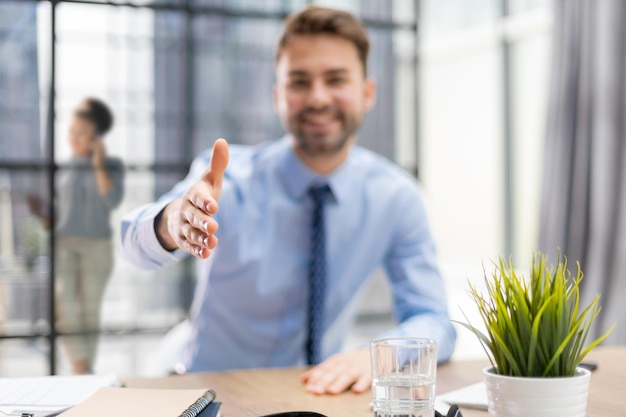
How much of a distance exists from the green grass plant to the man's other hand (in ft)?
1.28

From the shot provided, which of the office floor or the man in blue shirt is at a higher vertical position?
the man in blue shirt

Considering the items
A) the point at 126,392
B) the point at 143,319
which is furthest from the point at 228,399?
the point at 143,319

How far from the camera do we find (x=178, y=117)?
2896mm

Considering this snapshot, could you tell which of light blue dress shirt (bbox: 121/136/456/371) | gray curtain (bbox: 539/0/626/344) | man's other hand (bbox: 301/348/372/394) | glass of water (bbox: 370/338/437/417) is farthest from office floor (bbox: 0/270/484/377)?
glass of water (bbox: 370/338/437/417)

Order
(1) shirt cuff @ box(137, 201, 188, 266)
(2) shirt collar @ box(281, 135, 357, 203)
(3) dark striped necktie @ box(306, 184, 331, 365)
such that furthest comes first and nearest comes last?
1. (2) shirt collar @ box(281, 135, 357, 203)
2. (3) dark striped necktie @ box(306, 184, 331, 365)
3. (1) shirt cuff @ box(137, 201, 188, 266)

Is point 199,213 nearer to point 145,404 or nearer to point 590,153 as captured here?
point 145,404

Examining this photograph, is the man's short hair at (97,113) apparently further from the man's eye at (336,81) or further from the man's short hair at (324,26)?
the man's eye at (336,81)

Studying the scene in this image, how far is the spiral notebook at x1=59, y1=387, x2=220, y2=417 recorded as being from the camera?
0.93 metres

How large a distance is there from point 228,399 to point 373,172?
3.30ft

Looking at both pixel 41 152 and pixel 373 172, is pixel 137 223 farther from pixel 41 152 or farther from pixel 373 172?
Result: pixel 41 152

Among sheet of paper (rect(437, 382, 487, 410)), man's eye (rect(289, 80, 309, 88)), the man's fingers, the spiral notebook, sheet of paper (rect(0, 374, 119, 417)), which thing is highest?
man's eye (rect(289, 80, 309, 88))

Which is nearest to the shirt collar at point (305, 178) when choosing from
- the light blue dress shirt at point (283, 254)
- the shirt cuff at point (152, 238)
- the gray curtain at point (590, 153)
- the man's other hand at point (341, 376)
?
the light blue dress shirt at point (283, 254)

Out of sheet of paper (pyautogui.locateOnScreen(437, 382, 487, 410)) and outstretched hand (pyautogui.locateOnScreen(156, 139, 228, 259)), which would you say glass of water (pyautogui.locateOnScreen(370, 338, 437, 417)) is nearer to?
sheet of paper (pyautogui.locateOnScreen(437, 382, 487, 410))

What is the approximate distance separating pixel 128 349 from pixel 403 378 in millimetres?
2112
